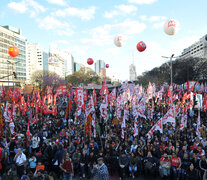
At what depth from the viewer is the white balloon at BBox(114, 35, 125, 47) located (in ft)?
56.5

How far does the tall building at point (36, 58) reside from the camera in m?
116

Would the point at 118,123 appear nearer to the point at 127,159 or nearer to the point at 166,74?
the point at 127,159

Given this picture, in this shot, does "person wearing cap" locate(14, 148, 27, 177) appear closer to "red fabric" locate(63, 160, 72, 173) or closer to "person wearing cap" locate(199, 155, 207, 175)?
"red fabric" locate(63, 160, 72, 173)

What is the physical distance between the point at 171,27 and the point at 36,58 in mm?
115991

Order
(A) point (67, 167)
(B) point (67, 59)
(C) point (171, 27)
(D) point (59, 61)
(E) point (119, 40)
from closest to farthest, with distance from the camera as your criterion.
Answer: (A) point (67, 167)
(C) point (171, 27)
(E) point (119, 40)
(D) point (59, 61)
(B) point (67, 59)

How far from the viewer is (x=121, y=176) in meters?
8.01

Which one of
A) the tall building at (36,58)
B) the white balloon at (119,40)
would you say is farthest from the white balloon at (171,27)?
the tall building at (36,58)

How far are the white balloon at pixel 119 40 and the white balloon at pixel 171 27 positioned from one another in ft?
13.5

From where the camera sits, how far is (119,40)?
17.3 m

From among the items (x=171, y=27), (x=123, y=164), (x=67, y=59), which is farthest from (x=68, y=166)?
(x=67, y=59)

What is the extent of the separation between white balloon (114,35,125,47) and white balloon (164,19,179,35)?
4120 mm

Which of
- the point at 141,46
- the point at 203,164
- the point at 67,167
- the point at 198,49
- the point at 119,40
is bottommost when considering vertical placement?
the point at 203,164

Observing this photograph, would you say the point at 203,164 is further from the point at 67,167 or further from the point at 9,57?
the point at 9,57

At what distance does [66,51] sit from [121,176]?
638 ft
